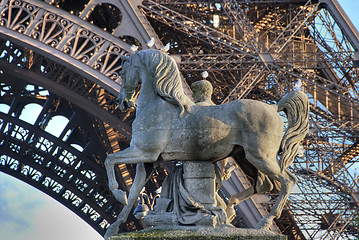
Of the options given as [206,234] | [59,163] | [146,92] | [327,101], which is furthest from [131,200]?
[59,163]

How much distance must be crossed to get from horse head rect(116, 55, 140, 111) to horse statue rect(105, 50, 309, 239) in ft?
0.03

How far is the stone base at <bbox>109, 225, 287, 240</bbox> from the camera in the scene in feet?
31.5

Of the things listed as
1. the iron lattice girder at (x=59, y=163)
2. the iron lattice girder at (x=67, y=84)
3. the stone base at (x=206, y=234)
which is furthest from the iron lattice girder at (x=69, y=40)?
the stone base at (x=206, y=234)

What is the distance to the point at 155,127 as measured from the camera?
10008 mm

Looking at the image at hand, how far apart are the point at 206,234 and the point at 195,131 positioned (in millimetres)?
993

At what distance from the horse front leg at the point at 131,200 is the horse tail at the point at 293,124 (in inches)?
54.1

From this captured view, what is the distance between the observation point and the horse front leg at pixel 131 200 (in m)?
10.1

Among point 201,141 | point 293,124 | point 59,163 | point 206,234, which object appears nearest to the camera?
point 206,234

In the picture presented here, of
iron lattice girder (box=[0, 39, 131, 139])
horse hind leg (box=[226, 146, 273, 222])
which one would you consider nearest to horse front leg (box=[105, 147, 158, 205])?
horse hind leg (box=[226, 146, 273, 222])

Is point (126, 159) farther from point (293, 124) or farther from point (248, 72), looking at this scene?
point (248, 72)

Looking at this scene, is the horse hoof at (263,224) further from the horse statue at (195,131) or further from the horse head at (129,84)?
the horse head at (129,84)

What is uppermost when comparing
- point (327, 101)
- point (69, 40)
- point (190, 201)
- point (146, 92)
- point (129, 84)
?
point (69, 40)

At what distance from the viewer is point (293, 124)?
34.0 feet

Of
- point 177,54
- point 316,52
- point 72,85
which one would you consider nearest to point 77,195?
point 72,85
